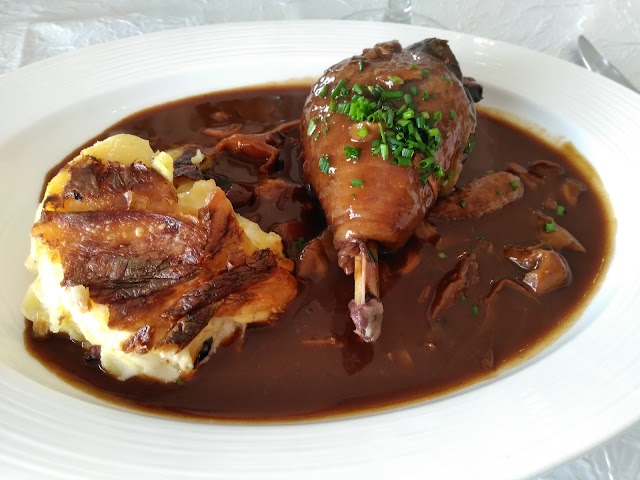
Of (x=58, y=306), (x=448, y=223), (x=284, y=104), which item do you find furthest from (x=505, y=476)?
(x=284, y=104)

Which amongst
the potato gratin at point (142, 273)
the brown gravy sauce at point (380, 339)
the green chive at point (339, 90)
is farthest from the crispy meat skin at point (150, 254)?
the green chive at point (339, 90)

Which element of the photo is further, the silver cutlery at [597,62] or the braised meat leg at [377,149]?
the silver cutlery at [597,62]

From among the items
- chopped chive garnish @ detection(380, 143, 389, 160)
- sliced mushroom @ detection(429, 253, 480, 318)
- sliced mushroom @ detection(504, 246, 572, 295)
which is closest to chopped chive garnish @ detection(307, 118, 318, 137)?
chopped chive garnish @ detection(380, 143, 389, 160)

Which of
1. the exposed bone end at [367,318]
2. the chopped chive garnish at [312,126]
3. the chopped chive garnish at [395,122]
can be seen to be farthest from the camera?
the chopped chive garnish at [312,126]

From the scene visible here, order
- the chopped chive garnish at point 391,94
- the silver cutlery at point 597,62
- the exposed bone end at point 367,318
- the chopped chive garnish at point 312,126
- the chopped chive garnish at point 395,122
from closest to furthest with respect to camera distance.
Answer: the exposed bone end at point 367,318 < the chopped chive garnish at point 395,122 < the chopped chive garnish at point 391,94 < the chopped chive garnish at point 312,126 < the silver cutlery at point 597,62

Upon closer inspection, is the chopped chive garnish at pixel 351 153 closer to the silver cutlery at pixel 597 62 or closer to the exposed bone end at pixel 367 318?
the exposed bone end at pixel 367 318

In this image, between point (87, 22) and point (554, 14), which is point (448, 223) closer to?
point (554, 14)

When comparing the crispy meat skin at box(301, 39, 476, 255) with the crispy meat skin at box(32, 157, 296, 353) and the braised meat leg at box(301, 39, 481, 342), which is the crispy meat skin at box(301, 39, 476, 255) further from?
the crispy meat skin at box(32, 157, 296, 353)
